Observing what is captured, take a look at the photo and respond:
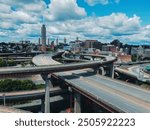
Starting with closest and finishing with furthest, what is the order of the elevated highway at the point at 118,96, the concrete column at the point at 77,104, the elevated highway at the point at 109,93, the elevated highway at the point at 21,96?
the elevated highway at the point at 118,96 → the elevated highway at the point at 109,93 → the concrete column at the point at 77,104 → the elevated highway at the point at 21,96

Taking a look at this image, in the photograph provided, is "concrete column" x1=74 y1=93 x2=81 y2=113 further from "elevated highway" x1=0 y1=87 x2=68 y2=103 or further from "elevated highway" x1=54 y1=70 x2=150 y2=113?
"elevated highway" x1=0 y1=87 x2=68 y2=103

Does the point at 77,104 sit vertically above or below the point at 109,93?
below

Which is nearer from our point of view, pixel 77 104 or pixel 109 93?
pixel 109 93

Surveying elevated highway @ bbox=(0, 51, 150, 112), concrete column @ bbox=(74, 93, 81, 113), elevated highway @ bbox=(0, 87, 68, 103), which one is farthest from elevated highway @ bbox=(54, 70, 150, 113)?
elevated highway @ bbox=(0, 87, 68, 103)

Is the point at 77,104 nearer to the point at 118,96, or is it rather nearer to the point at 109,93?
the point at 109,93

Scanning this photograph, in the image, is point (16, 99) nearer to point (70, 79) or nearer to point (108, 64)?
point (70, 79)

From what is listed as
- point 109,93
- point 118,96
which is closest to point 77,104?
point 109,93

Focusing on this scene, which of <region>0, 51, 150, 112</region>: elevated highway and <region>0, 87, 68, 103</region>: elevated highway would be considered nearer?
<region>0, 51, 150, 112</region>: elevated highway

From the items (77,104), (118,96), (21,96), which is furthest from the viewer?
(21,96)

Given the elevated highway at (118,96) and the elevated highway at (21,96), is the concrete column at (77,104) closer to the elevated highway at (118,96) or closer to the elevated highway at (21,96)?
the elevated highway at (118,96)

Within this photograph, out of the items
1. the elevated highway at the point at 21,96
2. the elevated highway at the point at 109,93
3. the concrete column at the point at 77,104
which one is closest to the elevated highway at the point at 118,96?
the elevated highway at the point at 109,93

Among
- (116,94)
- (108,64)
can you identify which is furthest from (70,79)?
(108,64)
